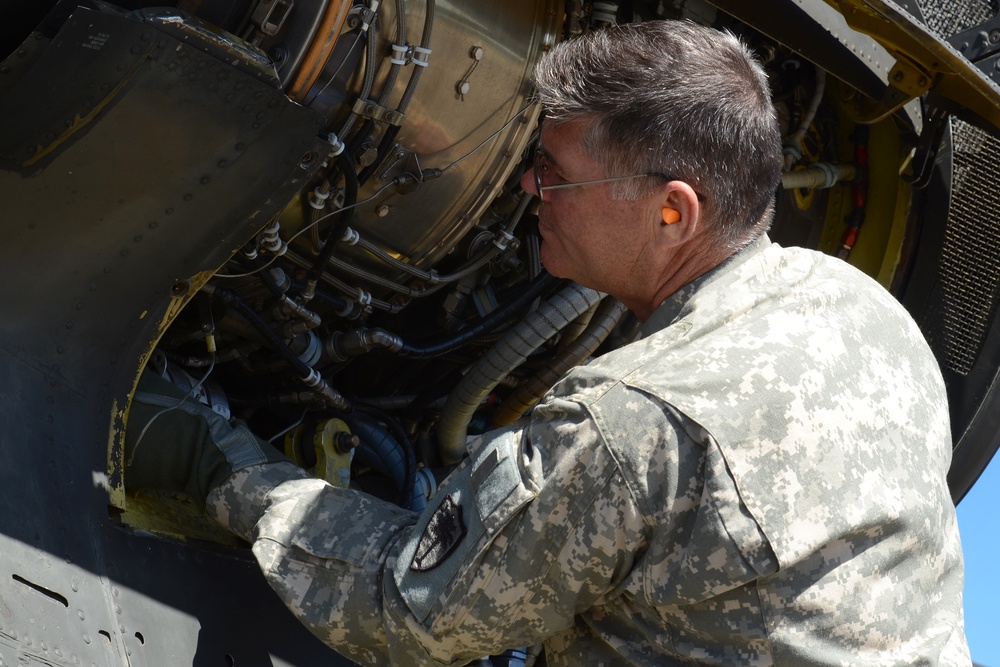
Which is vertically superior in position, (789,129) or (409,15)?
(789,129)

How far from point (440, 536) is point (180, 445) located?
0.75 metres

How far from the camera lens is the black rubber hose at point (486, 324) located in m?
3.14

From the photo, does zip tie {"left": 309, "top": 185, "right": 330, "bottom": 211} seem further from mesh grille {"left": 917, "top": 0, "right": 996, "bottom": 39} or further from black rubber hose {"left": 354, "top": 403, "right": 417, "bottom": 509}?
mesh grille {"left": 917, "top": 0, "right": 996, "bottom": 39}

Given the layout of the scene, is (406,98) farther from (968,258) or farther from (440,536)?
(968,258)

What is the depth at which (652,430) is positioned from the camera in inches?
70.3

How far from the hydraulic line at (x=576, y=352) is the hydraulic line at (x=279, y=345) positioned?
673mm

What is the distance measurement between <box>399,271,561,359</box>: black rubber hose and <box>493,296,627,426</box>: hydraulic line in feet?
0.72

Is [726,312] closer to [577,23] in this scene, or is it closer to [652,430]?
[652,430]

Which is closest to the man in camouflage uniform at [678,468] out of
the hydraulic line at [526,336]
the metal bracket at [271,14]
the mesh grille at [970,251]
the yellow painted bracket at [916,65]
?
the metal bracket at [271,14]

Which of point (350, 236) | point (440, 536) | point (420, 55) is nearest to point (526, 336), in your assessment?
point (350, 236)

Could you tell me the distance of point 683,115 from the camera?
6.50 feet

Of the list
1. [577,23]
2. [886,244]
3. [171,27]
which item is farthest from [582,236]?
[886,244]

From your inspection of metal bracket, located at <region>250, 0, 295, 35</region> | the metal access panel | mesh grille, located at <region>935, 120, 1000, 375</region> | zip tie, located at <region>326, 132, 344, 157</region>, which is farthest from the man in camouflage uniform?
mesh grille, located at <region>935, 120, 1000, 375</region>

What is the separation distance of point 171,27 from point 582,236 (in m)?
0.81
